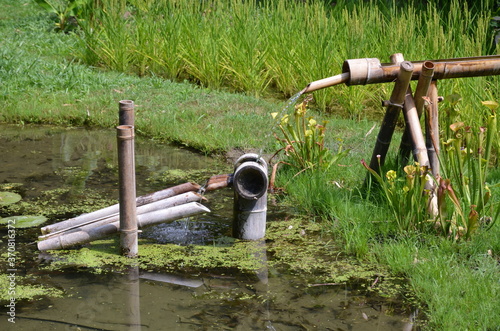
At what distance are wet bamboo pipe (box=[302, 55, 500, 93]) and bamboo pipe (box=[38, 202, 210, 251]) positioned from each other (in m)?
1.04

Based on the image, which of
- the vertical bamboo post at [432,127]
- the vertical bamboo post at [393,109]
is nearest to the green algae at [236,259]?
the vertical bamboo post at [393,109]

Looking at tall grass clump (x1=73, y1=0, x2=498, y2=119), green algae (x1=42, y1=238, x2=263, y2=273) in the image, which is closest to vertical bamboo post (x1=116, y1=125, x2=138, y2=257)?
green algae (x1=42, y1=238, x2=263, y2=273)

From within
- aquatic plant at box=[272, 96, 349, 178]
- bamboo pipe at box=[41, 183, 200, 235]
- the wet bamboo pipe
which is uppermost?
the wet bamboo pipe

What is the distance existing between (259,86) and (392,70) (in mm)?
3533

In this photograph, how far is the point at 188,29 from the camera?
26.2ft

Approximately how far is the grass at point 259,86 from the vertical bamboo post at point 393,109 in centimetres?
32

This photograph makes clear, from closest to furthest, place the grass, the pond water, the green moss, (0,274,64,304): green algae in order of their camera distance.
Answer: the pond water → (0,274,64,304): green algae → the grass → the green moss

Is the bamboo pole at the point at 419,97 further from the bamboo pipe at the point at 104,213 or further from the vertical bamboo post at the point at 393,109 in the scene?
the bamboo pipe at the point at 104,213

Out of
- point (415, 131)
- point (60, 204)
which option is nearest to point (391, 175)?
point (415, 131)

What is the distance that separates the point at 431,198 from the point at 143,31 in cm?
525

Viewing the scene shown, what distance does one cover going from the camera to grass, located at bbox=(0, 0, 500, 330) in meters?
4.27

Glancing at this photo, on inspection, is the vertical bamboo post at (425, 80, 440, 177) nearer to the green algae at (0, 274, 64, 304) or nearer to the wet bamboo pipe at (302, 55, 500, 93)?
the wet bamboo pipe at (302, 55, 500, 93)

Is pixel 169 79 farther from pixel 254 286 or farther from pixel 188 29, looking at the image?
pixel 254 286

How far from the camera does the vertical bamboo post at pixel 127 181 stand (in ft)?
12.1
